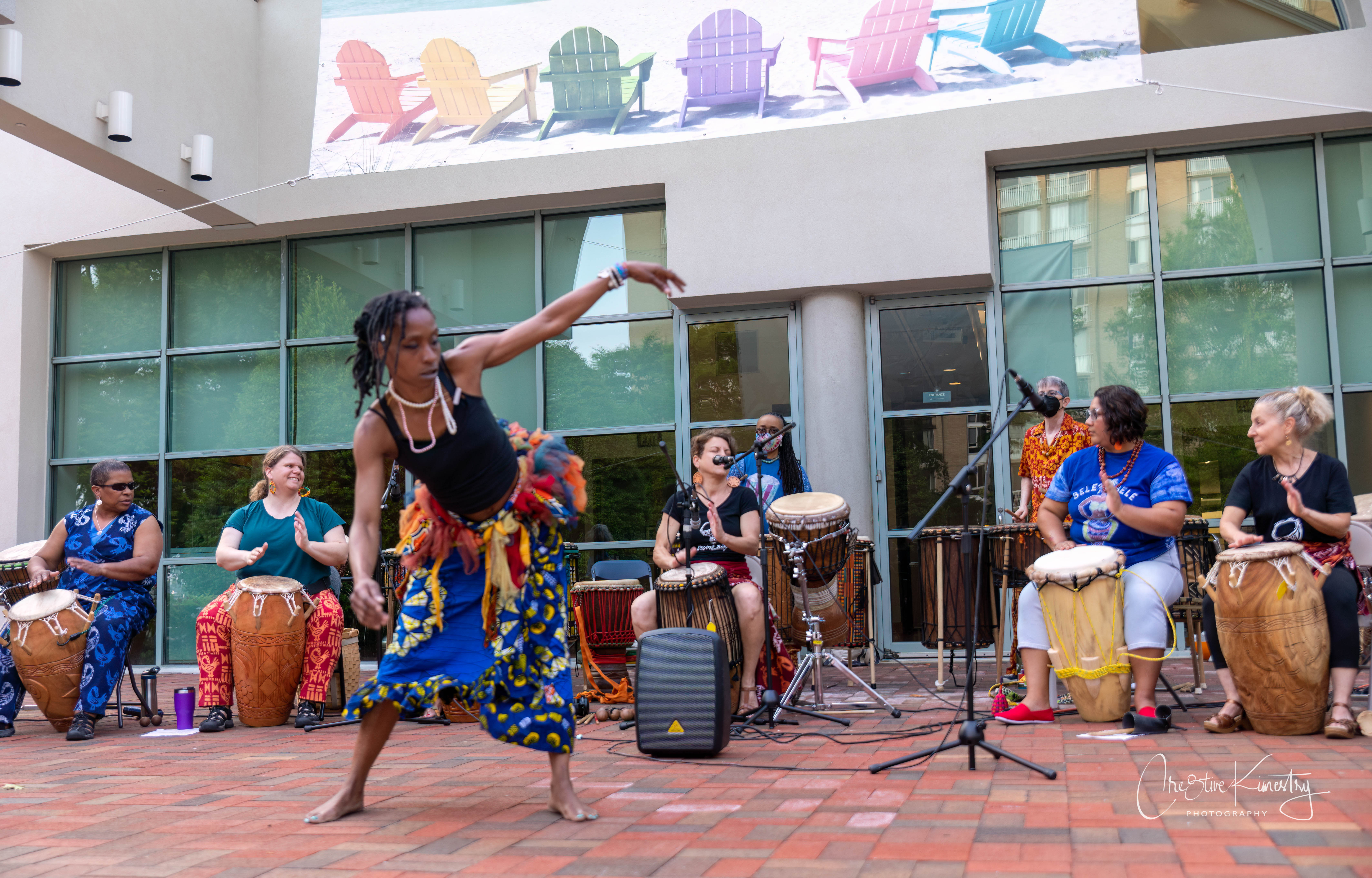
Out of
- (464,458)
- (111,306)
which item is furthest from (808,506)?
(111,306)

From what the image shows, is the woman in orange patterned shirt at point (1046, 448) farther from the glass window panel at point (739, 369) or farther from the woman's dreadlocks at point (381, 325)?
the woman's dreadlocks at point (381, 325)

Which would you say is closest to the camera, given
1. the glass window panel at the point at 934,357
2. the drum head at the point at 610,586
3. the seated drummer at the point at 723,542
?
the seated drummer at the point at 723,542

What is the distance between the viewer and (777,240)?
832 cm

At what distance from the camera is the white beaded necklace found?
123 inches

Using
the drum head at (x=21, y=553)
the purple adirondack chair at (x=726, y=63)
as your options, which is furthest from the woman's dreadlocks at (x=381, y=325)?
the purple adirondack chair at (x=726, y=63)

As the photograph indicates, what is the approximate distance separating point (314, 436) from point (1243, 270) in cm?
757

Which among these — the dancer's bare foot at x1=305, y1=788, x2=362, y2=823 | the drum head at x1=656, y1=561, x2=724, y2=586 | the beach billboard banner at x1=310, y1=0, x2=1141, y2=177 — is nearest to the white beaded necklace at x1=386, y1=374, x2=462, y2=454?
the dancer's bare foot at x1=305, y1=788, x2=362, y2=823

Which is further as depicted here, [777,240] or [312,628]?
[777,240]

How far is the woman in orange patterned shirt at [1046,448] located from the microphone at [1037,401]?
1724 millimetres

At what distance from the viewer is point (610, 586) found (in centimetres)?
630

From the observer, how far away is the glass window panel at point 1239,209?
8.08 m

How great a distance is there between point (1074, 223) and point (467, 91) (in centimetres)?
498

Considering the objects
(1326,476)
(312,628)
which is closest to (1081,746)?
(1326,476)

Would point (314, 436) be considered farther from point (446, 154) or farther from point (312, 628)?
point (312, 628)
